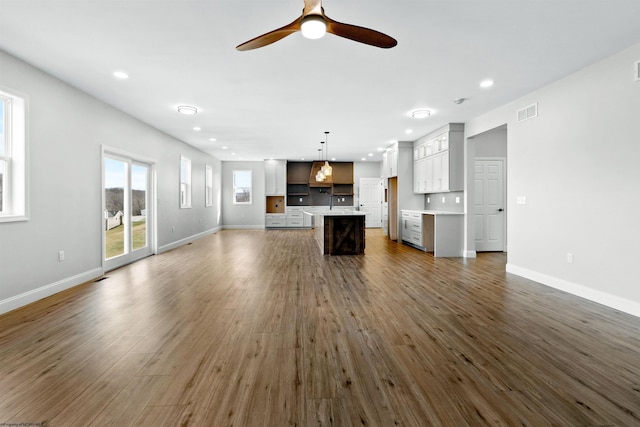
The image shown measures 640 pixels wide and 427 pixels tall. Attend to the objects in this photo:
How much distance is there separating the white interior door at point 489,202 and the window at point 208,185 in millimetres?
8135

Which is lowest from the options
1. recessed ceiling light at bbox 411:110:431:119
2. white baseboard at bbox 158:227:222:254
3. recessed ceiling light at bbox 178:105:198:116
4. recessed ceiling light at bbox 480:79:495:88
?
white baseboard at bbox 158:227:222:254

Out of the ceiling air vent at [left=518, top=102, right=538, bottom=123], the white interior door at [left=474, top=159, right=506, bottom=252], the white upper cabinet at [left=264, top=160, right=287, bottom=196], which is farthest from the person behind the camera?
the white upper cabinet at [left=264, top=160, right=287, bottom=196]

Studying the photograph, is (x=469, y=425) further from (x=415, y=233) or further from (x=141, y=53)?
(x=415, y=233)

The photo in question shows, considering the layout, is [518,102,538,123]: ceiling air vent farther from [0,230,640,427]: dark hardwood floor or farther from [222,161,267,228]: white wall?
[222,161,267,228]: white wall

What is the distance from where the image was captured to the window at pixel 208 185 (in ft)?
32.9

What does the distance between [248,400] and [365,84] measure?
13.0ft

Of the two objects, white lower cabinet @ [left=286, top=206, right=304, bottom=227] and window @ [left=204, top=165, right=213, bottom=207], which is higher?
window @ [left=204, top=165, right=213, bottom=207]

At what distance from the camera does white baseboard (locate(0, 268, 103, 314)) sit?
316 cm

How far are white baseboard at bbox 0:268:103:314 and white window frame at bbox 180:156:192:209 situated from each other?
153 inches

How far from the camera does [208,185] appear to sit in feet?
34.2

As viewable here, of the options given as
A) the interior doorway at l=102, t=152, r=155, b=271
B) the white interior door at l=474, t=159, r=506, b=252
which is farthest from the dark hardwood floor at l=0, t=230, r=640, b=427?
the white interior door at l=474, t=159, r=506, b=252

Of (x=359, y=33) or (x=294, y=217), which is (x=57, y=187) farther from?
(x=294, y=217)

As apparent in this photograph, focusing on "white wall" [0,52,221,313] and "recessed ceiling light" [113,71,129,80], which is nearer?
"white wall" [0,52,221,313]

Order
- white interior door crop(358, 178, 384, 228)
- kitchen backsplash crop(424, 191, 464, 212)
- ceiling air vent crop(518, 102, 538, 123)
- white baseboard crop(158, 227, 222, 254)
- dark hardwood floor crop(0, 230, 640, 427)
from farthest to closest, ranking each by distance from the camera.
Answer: white interior door crop(358, 178, 384, 228) < white baseboard crop(158, 227, 222, 254) < kitchen backsplash crop(424, 191, 464, 212) < ceiling air vent crop(518, 102, 538, 123) < dark hardwood floor crop(0, 230, 640, 427)
